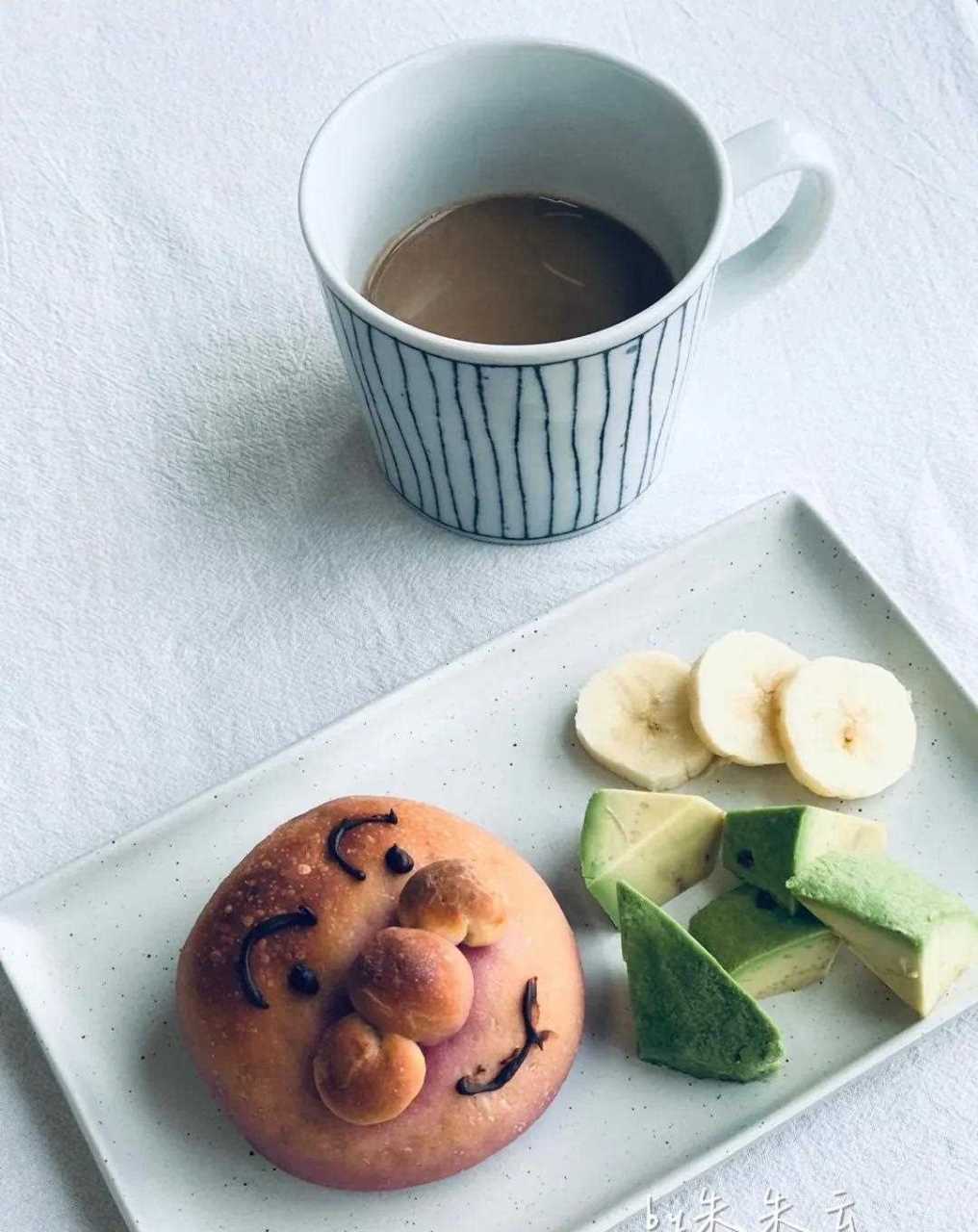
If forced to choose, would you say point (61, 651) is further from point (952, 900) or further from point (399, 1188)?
point (952, 900)

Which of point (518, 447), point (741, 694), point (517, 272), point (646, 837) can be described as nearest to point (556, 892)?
point (646, 837)

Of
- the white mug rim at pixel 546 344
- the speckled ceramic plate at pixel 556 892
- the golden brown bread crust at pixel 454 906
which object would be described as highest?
the white mug rim at pixel 546 344

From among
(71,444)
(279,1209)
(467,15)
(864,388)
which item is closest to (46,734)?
(71,444)

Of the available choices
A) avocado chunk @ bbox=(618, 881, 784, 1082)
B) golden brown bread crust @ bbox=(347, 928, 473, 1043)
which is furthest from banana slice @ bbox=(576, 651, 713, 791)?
golden brown bread crust @ bbox=(347, 928, 473, 1043)

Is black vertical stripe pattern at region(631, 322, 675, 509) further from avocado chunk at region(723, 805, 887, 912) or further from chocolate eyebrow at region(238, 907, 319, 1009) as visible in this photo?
chocolate eyebrow at region(238, 907, 319, 1009)

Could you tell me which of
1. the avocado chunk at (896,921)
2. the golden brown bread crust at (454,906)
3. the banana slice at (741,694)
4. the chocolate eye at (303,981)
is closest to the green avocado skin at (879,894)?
the avocado chunk at (896,921)

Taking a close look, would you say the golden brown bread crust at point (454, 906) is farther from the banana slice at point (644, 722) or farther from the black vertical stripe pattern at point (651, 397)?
the black vertical stripe pattern at point (651, 397)

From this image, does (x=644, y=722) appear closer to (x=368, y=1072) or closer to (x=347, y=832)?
(x=347, y=832)
